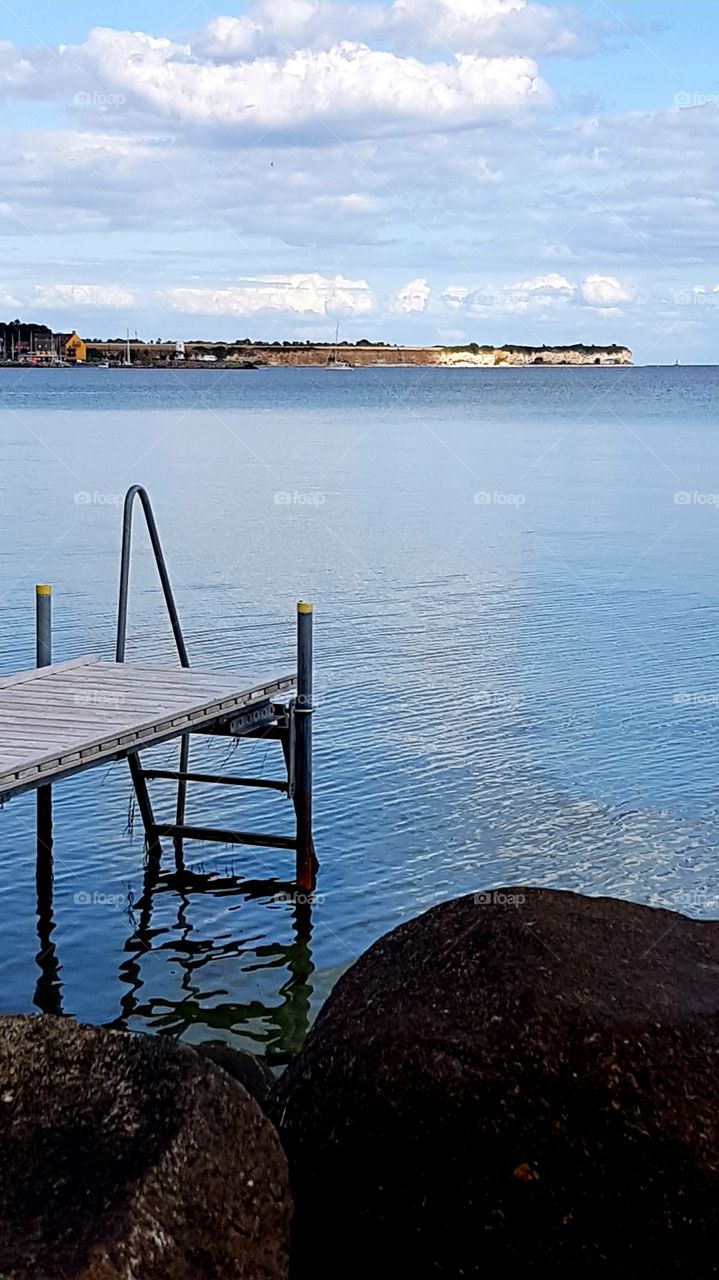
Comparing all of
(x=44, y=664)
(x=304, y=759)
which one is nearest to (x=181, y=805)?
(x=304, y=759)

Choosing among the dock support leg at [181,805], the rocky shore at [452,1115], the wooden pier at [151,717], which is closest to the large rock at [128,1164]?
the rocky shore at [452,1115]

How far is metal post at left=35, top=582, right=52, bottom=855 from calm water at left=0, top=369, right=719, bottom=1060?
56 cm

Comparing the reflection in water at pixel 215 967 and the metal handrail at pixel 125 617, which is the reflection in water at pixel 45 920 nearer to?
the reflection in water at pixel 215 967

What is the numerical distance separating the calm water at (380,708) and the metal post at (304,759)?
348 mm

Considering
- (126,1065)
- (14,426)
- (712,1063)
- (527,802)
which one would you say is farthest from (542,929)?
(14,426)

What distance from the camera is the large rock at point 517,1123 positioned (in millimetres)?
6582

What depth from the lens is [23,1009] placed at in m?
12.6

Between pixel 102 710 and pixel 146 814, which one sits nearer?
pixel 102 710

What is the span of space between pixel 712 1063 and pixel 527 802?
10.6m

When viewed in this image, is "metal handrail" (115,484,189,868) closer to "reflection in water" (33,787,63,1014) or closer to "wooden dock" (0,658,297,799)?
"wooden dock" (0,658,297,799)

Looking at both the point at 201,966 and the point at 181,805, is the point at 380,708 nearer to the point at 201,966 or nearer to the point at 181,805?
the point at 181,805

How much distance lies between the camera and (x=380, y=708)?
2059 cm

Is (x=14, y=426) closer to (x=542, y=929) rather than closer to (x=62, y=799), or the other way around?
(x=62, y=799)

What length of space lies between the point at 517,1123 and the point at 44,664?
30.5ft
